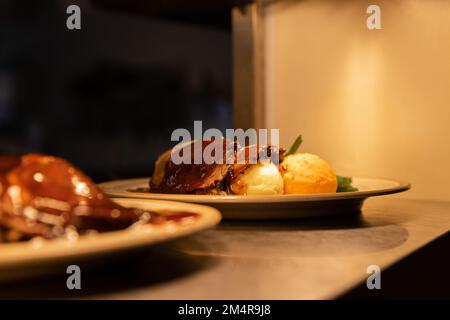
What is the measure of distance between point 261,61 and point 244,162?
86 centimetres

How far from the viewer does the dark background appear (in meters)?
2.62

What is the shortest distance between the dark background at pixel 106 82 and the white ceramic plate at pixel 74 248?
165cm

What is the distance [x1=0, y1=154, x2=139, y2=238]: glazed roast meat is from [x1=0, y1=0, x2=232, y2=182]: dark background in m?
1.57

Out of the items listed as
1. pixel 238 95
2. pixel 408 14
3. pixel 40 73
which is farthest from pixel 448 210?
pixel 40 73

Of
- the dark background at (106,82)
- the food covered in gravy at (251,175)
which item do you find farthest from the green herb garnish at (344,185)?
the dark background at (106,82)

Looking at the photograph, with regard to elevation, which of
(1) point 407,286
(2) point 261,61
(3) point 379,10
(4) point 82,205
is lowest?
(1) point 407,286

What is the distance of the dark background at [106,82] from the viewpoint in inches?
103

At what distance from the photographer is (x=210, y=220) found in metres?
0.58

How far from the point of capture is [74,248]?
456 mm

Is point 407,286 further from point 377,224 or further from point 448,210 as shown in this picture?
point 448,210
